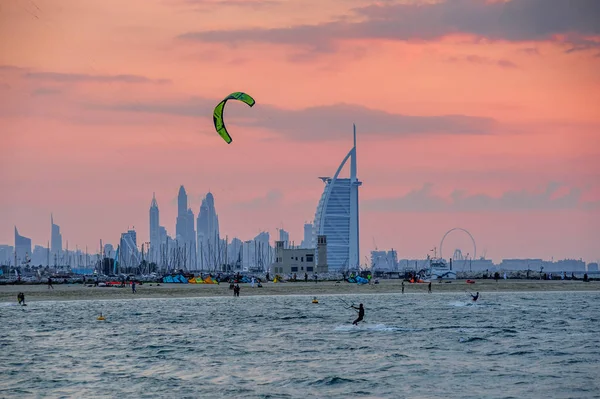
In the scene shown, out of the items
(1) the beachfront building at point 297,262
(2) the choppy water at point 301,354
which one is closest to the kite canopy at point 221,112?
(2) the choppy water at point 301,354

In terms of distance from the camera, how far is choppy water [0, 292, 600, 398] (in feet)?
106

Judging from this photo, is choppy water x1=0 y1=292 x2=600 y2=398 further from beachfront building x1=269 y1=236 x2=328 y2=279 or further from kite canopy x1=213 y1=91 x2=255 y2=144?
beachfront building x1=269 y1=236 x2=328 y2=279

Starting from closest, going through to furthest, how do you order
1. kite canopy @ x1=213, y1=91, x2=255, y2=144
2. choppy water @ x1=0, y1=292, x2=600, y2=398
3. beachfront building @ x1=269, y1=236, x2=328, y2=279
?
choppy water @ x1=0, y1=292, x2=600, y2=398 → kite canopy @ x1=213, y1=91, x2=255, y2=144 → beachfront building @ x1=269, y1=236, x2=328, y2=279

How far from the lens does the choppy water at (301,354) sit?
3234 centimetres

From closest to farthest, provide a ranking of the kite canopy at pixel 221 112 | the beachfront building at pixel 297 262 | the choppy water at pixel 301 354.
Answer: the choppy water at pixel 301 354 → the kite canopy at pixel 221 112 → the beachfront building at pixel 297 262

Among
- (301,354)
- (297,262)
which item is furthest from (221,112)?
(297,262)

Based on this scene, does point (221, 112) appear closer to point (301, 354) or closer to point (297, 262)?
point (301, 354)

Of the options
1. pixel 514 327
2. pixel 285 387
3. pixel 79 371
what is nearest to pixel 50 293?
pixel 514 327

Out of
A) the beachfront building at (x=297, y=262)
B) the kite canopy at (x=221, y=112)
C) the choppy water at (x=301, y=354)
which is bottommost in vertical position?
the choppy water at (x=301, y=354)

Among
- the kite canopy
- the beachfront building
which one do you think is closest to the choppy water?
the kite canopy

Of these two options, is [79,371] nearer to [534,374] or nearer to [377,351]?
[377,351]

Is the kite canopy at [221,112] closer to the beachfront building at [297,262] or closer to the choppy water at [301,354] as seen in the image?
the choppy water at [301,354]

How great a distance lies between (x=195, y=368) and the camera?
37219 mm

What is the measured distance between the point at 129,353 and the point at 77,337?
8556mm
